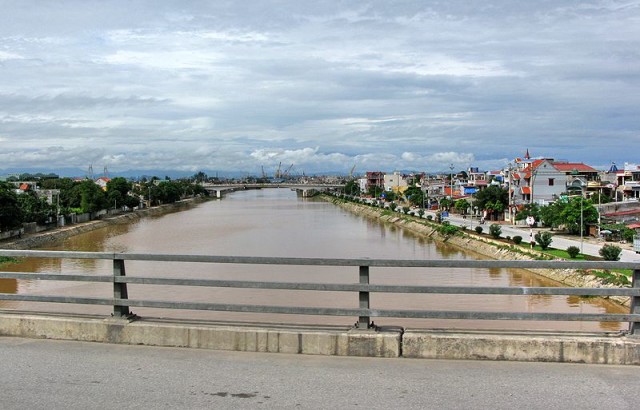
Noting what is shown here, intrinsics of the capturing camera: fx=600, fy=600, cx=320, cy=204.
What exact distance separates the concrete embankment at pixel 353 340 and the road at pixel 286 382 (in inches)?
4.4

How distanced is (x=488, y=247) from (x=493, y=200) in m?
26.0

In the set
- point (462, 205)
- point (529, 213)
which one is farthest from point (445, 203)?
point (529, 213)

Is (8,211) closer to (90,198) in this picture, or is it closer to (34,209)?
(34,209)

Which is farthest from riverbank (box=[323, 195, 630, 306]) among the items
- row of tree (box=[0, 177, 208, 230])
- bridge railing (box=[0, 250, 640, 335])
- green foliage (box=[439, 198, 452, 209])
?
row of tree (box=[0, 177, 208, 230])

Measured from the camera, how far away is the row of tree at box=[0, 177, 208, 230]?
45281 millimetres

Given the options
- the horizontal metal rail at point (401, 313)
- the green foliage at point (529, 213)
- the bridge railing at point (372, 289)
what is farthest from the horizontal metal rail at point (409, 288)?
the green foliage at point (529, 213)

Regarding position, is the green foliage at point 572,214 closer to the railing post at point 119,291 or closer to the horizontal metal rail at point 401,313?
the horizontal metal rail at point 401,313

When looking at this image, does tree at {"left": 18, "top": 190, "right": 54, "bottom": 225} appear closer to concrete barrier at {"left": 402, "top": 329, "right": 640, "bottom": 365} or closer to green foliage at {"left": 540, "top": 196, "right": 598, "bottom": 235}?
green foliage at {"left": 540, "top": 196, "right": 598, "bottom": 235}

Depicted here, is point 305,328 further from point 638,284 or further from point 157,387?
point 638,284

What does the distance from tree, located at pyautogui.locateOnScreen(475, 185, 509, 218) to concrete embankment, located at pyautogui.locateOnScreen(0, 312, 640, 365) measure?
201ft

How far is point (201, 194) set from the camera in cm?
17762

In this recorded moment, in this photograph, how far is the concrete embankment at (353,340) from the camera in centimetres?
544

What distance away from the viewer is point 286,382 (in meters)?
4.97

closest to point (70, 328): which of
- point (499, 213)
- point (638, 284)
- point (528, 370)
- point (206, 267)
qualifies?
point (528, 370)
